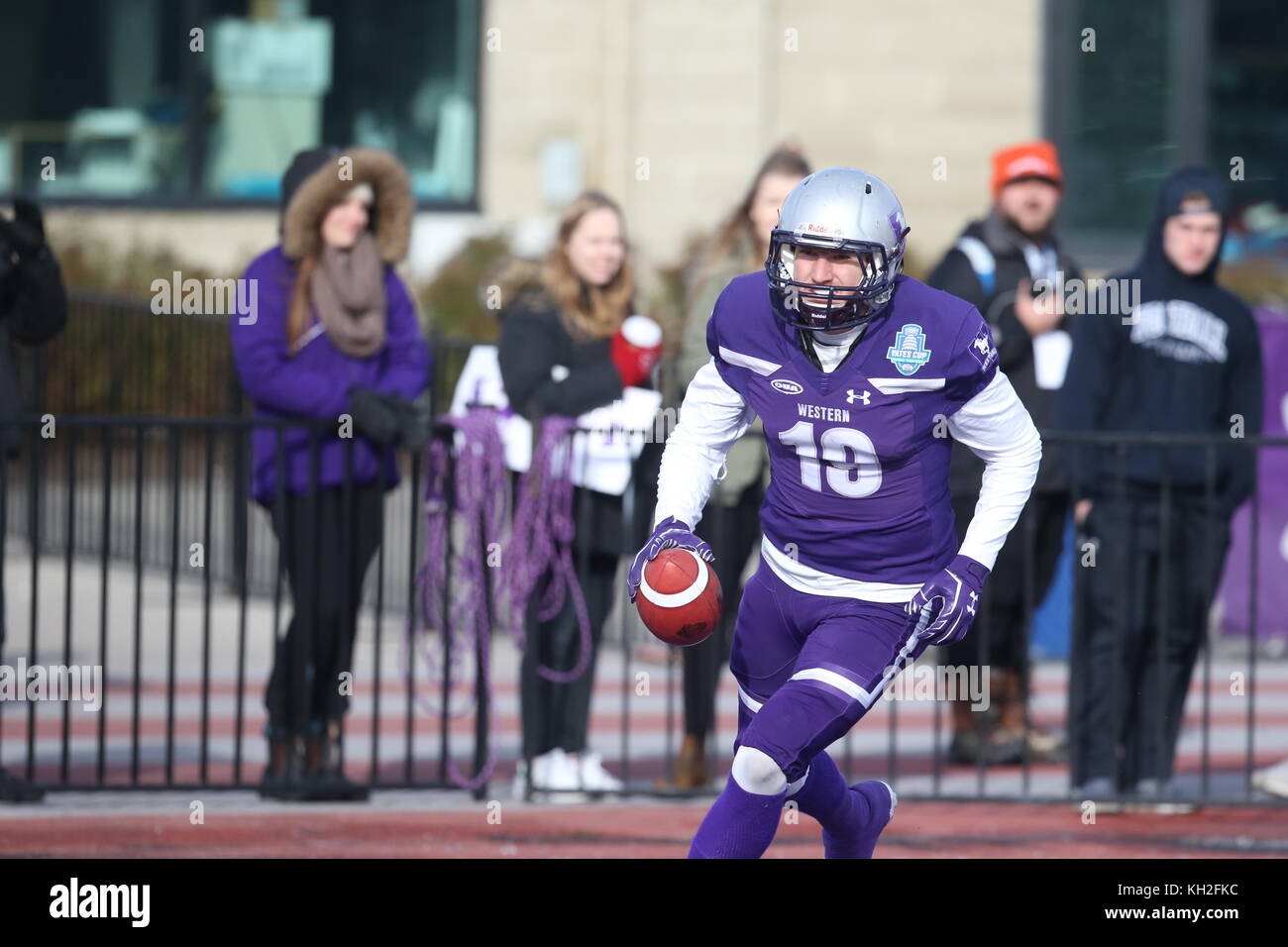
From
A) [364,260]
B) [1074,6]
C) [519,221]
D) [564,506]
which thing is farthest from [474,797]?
[1074,6]

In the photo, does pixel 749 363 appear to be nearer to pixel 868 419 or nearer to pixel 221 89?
pixel 868 419

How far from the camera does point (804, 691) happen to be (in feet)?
20.1

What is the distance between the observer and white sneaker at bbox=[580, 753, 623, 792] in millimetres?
8797

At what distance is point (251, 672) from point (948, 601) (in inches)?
241

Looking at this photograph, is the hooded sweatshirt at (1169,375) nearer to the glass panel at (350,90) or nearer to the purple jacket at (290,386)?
the purple jacket at (290,386)

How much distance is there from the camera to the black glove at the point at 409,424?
850 cm

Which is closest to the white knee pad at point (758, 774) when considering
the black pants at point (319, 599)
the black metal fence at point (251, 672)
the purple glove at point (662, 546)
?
the purple glove at point (662, 546)

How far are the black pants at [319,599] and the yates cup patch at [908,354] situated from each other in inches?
Result: 116

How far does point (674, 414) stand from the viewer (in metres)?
9.09

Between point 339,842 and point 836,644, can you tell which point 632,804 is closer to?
point 339,842

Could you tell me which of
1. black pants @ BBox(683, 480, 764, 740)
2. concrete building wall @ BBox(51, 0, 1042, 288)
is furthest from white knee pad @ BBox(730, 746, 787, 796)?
concrete building wall @ BBox(51, 0, 1042, 288)

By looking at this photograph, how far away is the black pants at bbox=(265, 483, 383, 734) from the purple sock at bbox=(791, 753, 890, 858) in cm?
249

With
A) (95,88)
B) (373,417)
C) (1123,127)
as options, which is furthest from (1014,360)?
(95,88)

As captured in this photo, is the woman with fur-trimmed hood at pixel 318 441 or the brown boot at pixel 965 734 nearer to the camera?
the woman with fur-trimmed hood at pixel 318 441
